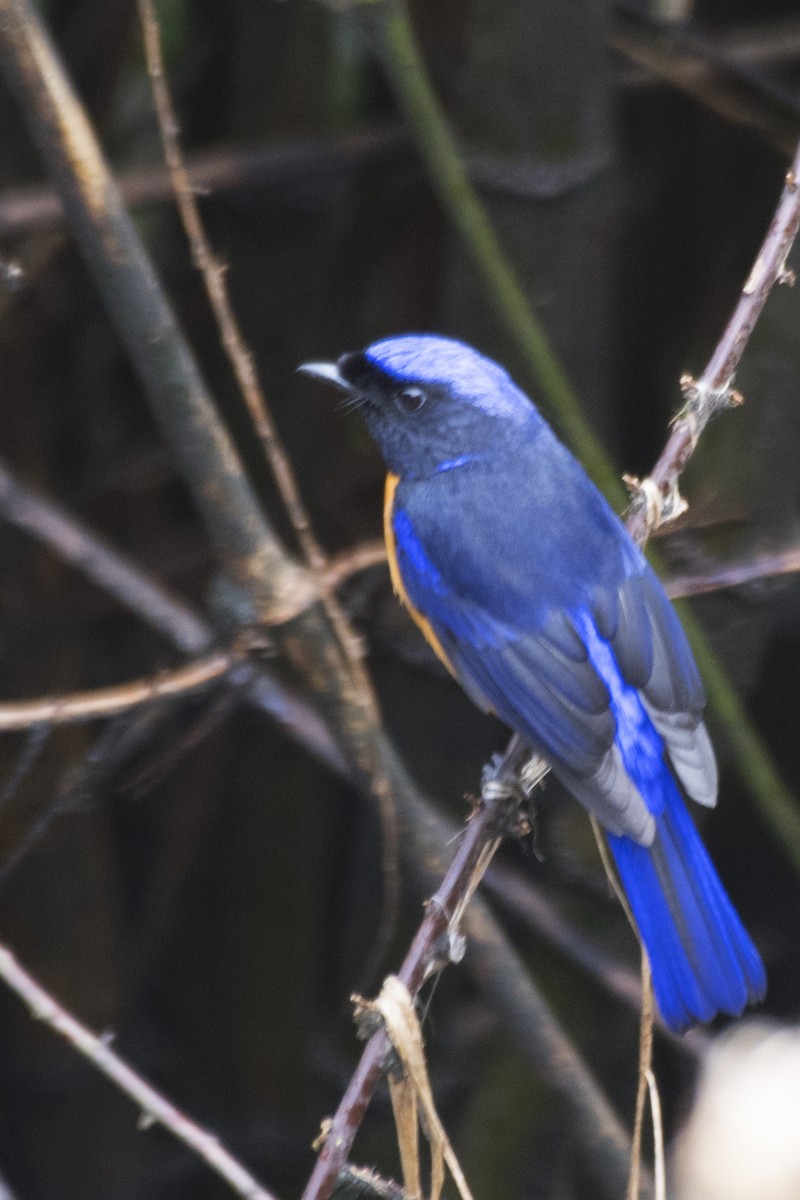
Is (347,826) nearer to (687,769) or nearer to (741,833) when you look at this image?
(741,833)

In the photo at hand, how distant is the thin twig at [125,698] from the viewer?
82.9 inches

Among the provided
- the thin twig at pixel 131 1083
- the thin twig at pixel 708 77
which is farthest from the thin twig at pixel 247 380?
the thin twig at pixel 708 77

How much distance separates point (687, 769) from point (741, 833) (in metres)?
1.62

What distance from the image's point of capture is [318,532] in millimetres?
3480

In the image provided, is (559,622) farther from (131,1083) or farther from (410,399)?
(131,1083)

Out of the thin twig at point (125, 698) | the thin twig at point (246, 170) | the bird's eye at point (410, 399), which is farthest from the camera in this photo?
the thin twig at point (246, 170)

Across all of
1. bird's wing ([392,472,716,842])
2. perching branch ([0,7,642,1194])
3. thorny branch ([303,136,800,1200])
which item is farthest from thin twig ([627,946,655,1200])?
perching branch ([0,7,642,1194])

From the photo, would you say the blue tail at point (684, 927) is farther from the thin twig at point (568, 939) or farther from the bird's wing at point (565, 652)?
the thin twig at point (568, 939)

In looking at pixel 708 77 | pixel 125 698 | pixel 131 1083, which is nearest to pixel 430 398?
pixel 125 698

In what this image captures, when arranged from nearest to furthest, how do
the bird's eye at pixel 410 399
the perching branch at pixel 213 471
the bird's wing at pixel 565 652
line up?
the perching branch at pixel 213 471
the bird's wing at pixel 565 652
the bird's eye at pixel 410 399

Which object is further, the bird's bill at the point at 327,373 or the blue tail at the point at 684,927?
the bird's bill at the point at 327,373

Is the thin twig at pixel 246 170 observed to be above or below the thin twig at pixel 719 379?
above

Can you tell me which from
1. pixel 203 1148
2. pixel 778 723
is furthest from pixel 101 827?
pixel 203 1148

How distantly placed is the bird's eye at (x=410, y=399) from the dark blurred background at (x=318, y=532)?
46 cm
